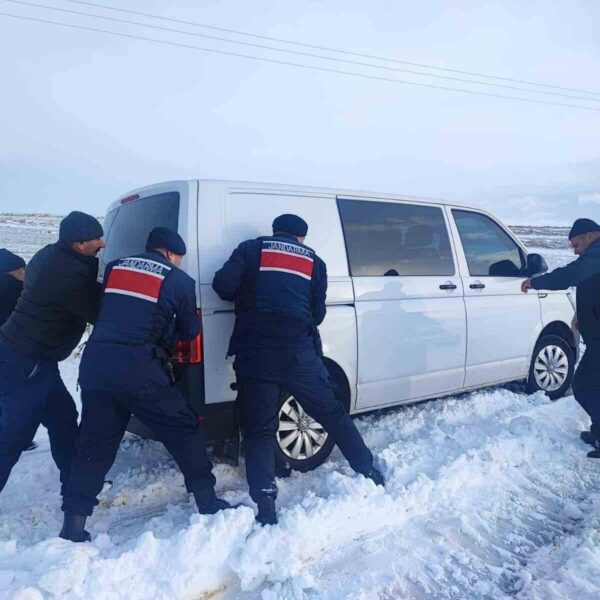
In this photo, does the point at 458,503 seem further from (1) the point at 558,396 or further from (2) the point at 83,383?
(1) the point at 558,396

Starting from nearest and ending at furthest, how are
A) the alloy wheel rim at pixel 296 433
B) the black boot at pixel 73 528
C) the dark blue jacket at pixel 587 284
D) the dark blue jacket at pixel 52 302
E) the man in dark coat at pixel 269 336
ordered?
the black boot at pixel 73 528, the dark blue jacket at pixel 52 302, the man in dark coat at pixel 269 336, the alloy wheel rim at pixel 296 433, the dark blue jacket at pixel 587 284

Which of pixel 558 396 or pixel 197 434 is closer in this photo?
pixel 197 434

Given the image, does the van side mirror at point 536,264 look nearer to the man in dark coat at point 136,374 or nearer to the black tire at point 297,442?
the black tire at point 297,442

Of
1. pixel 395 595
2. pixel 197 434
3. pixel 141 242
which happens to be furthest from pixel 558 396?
pixel 141 242

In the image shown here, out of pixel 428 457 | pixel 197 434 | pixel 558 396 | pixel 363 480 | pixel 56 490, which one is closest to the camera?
pixel 197 434

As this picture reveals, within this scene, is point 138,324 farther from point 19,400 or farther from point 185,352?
point 19,400

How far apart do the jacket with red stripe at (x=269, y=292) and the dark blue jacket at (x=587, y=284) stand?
2.24 m

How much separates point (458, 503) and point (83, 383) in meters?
2.40

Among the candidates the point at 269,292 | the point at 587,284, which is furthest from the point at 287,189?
the point at 587,284

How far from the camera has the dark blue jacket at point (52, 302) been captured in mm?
2885

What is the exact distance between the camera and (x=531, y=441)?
155 inches

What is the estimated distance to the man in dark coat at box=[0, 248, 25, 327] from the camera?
11.1 feet

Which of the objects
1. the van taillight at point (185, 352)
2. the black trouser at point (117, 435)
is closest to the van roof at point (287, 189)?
the van taillight at point (185, 352)

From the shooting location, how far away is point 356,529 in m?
2.88
